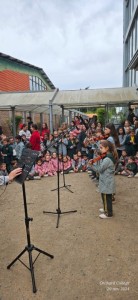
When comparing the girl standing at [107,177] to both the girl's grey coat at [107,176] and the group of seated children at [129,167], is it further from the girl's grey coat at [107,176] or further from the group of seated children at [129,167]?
the group of seated children at [129,167]

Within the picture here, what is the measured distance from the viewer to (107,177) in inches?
187

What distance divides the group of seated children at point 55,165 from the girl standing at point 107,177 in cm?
368

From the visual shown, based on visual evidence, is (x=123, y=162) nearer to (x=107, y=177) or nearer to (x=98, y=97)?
(x=107, y=177)

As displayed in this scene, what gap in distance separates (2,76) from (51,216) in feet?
56.9

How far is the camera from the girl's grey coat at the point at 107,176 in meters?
4.68

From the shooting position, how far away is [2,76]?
19859mm

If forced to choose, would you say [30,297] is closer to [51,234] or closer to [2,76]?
[51,234]

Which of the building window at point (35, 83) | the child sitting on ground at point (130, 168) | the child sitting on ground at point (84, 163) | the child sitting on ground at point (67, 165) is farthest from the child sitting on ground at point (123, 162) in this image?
the building window at point (35, 83)

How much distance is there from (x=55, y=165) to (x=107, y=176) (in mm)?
4201

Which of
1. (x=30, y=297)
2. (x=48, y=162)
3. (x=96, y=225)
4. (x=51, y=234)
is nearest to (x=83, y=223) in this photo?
(x=96, y=225)

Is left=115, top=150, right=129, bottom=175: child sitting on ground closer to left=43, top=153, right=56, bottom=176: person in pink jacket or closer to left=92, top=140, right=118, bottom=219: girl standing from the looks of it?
left=43, top=153, right=56, bottom=176: person in pink jacket

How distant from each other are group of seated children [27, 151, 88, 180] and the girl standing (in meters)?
3.68

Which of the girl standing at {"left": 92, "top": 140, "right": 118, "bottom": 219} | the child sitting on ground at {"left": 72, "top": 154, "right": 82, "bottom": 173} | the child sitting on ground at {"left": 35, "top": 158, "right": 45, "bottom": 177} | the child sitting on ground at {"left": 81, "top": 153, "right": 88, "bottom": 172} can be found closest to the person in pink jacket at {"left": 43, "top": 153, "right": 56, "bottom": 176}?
the child sitting on ground at {"left": 35, "top": 158, "right": 45, "bottom": 177}

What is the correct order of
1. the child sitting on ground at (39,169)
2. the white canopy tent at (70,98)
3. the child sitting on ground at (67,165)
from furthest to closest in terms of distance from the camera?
1. the white canopy tent at (70,98)
2. the child sitting on ground at (67,165)
3. the child sitting on ground at (39,169)
